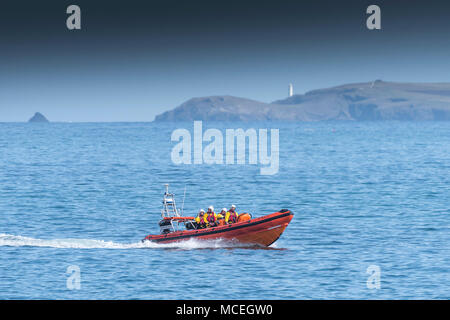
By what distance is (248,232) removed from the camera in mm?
36344

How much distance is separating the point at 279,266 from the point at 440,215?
23.0 meters

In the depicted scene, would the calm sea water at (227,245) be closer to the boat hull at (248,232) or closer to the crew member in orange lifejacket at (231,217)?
the boat hull at (248,232)

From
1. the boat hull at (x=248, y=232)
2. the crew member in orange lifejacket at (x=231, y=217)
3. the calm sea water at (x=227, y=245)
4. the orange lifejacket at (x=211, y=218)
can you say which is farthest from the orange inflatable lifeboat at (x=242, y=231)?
the calm sea water at (x=227, y=245)

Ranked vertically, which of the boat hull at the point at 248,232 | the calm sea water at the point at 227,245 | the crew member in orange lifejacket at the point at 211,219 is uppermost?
the crew member in orange lifejacket at the point at 211,219

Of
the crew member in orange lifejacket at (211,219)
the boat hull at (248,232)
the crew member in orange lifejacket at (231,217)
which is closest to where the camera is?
the boat hull at (248,232)

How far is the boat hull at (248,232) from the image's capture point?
3600cm

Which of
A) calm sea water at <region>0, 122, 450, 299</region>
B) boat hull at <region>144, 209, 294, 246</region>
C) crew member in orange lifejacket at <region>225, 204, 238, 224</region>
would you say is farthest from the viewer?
crew member in orange lifejacket at <region>225, 204, 238, 224</region>

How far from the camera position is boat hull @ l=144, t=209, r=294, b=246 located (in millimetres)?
36000

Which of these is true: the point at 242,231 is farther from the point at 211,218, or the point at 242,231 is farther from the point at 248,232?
the point at 211,218

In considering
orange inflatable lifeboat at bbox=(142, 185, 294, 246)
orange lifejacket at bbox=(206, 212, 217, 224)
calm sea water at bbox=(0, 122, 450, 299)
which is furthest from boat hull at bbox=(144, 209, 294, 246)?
orange lifejacket at bbox=(206, 212, 217, 224)

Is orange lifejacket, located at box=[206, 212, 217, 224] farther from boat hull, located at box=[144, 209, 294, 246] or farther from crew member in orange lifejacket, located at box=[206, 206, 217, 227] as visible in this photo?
boat hull, located at box=[144, 209, 294, 246]

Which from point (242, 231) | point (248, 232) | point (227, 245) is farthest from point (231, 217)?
point (227, 245)
